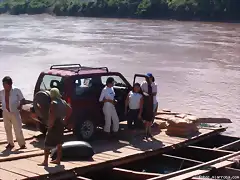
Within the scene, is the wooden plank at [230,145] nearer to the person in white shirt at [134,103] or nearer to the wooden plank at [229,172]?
the person in white shirt at [134,103]

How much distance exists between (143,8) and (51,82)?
65875mm

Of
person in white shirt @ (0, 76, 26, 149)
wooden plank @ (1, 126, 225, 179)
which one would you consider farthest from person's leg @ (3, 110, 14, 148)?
wooden plank @ (1, 126, 225, 179)

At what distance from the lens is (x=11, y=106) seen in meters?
9.47

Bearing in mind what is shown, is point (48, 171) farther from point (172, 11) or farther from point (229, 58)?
point (172, 11)

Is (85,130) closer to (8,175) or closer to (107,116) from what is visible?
(107,116)

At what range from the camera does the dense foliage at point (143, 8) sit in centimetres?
6819

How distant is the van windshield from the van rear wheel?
84 centimetres

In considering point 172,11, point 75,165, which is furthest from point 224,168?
point 172,11

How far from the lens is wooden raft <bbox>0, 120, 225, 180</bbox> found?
8.34 metres

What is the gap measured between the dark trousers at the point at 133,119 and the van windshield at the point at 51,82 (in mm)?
1534

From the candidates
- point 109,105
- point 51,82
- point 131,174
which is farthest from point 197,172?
point 51,82

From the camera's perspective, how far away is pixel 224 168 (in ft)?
30.1

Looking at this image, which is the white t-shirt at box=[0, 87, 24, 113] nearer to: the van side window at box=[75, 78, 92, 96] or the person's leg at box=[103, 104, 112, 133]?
the van side window at box=[75, 78, 92, 96]

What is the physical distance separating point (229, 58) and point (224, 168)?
25.8 meters
